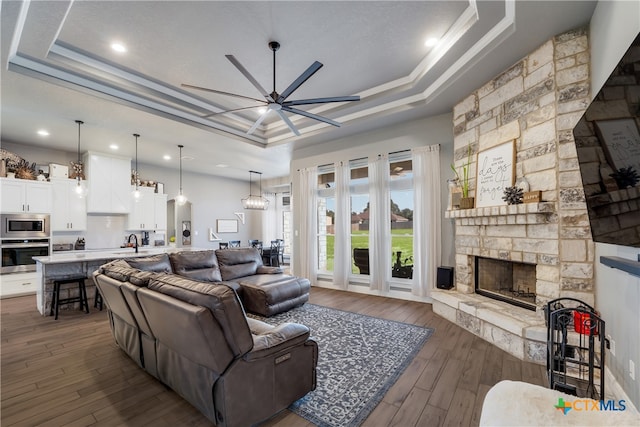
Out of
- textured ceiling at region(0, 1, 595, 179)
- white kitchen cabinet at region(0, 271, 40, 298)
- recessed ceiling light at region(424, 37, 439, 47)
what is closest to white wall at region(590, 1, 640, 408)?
textured ceiling at region(0, 1, 595, 179)

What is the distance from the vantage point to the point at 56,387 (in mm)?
2426

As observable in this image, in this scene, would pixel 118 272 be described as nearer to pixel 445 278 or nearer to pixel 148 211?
pixel 445 278

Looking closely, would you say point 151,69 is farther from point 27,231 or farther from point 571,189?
point 571,189

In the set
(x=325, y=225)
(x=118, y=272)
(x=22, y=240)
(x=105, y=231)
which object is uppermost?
(x=325, y=225)

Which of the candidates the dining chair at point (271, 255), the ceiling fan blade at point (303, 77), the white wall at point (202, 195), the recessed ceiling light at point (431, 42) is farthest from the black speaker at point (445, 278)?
the white wall at point (202, 195)

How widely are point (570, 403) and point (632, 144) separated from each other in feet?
4.16

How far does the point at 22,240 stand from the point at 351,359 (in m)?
6.71

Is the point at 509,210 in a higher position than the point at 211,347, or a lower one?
higher

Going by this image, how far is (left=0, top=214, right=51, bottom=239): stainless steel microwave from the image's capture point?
5.36 metres

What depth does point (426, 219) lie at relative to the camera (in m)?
4.75

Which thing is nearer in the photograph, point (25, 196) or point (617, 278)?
point (617, 278)

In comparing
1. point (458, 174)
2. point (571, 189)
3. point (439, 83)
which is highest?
point (439, 83)

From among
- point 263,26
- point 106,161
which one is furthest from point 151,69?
point 106,161

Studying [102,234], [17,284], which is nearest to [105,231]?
[102,234]
